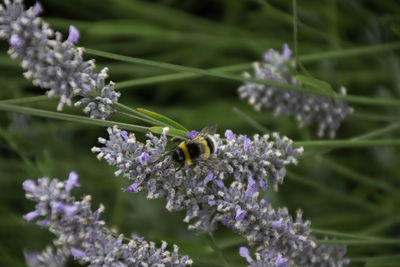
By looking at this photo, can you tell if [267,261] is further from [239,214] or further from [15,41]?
[15,41]

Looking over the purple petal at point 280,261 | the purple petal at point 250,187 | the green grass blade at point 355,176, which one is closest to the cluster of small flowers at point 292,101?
the green grass blade at point 355,176

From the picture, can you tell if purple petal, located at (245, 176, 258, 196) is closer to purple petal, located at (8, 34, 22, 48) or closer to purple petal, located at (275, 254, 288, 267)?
purple petal, located at (275, 254, 288, 267)

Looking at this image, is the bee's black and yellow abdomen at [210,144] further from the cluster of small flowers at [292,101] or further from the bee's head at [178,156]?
the cluster of small flowers at [292,101]

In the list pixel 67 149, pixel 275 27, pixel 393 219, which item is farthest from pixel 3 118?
pixel 393 219

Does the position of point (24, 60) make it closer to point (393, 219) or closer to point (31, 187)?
point (31, 187)

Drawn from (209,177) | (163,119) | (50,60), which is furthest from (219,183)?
(50,60)

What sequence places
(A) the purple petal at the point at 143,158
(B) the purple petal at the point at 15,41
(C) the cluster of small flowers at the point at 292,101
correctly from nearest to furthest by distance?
(B) the purple petal at the point at 15,41
(A) the purple petal at the point at 143,158
(C) the cluster of small flowers at the point at 292,101

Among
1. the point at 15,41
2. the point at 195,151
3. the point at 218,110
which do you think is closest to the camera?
the point at 15,41
